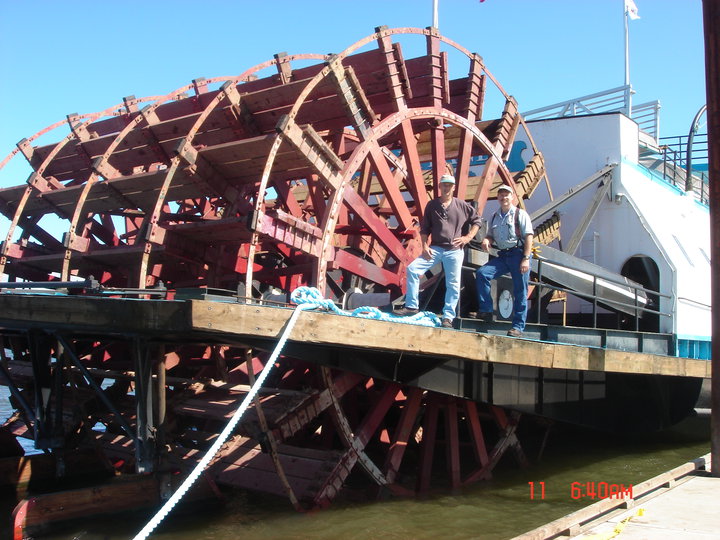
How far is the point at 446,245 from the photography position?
620 centimetres

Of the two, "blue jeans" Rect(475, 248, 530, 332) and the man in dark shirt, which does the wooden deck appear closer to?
"blue jeans" Rect(475, 248, 530, 332)

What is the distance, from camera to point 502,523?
5859 millimetres

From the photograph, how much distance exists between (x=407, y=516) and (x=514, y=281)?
2.19m

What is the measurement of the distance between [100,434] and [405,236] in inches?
168

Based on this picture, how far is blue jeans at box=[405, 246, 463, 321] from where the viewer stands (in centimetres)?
596

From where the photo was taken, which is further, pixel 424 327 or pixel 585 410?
pixel 585 410

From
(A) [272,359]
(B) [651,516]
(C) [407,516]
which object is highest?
(A) [272,359]

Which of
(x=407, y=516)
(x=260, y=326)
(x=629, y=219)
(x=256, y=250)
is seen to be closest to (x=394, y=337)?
(x=260, y=326)

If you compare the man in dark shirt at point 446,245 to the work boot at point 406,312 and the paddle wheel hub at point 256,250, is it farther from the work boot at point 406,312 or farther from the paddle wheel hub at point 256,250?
the paddle wheel hub at point 256,250

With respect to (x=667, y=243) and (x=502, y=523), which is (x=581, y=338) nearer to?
(x=502, y=523)

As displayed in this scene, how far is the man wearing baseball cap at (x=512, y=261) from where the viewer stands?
20.1ft

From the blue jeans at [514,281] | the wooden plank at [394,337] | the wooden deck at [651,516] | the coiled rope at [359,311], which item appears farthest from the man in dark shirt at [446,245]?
the wooden deck at [651,516]

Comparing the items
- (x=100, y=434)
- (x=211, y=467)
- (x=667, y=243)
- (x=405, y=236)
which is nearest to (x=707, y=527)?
(x=211, y=467)

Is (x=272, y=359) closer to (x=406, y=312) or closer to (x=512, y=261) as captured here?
(x=406, y=312)
